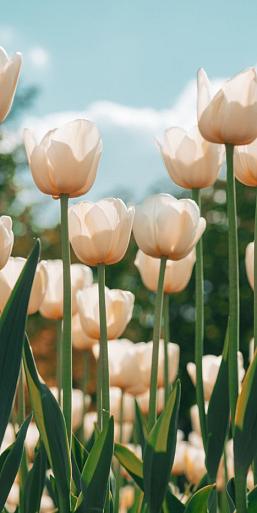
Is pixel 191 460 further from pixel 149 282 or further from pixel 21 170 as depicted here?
pixel 21 170

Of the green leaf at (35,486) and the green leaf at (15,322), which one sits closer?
the green leaf at (15,322)

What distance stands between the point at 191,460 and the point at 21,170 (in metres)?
20.9

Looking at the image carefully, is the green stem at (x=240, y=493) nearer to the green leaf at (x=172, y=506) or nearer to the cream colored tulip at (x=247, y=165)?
the green leaf at (x=172, y=506)

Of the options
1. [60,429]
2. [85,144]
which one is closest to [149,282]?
[85,144]

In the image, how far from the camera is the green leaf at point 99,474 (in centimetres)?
149

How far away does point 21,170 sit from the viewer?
24.1 meters

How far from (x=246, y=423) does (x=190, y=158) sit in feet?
2.20

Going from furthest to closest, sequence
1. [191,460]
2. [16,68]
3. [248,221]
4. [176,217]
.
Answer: [248,221], [191,460], [176,217], [16,68]

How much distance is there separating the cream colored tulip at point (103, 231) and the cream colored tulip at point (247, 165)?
9.2 inches

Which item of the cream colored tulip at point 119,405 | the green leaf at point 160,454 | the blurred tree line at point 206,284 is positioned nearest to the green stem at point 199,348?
the green leaf at point 160,454

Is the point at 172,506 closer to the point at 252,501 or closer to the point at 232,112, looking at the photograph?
the point at 252,501

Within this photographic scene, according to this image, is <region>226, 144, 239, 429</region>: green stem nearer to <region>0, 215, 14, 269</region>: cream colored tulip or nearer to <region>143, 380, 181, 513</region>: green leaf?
<region>143, 380, 181, 513</region>: green leaf

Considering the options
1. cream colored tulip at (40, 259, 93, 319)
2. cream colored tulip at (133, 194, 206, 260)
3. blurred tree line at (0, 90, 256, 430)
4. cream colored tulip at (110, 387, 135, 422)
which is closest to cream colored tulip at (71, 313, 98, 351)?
cream colored tulip at (40, 259, 93, 319)

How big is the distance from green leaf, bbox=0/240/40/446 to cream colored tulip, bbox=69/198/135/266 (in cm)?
46
